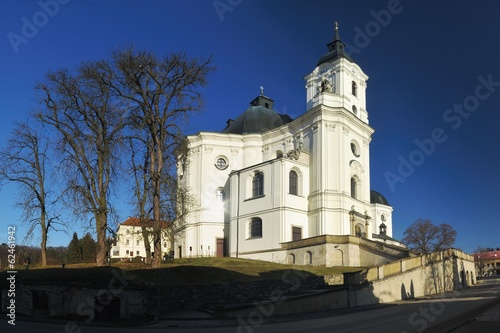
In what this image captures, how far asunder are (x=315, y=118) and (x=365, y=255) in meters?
15.7

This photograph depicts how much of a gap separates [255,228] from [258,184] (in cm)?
439

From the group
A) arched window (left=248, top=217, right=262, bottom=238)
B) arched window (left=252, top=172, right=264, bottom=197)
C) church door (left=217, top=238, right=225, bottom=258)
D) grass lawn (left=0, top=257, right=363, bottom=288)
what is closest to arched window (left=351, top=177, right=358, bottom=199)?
arched window (left=252, top=172, right=264, bottom=197)

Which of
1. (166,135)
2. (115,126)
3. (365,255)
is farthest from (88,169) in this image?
(365,255)

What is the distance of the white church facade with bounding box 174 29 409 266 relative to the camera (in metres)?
41.8

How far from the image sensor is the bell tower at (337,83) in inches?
1927

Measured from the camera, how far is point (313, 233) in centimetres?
4381

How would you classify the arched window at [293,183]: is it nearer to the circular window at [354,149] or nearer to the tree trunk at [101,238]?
the circular window at [354,149]

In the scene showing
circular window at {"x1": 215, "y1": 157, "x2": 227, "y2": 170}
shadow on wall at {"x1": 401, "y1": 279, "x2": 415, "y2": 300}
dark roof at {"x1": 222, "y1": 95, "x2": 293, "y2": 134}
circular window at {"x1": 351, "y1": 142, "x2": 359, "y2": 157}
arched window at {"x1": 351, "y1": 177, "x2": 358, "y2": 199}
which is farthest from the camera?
dark roof at {"x1": 222, "y1": 95, "x2": 293, "y2": 134}

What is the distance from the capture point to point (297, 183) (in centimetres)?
4562

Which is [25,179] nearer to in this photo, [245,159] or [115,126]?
[115,126]

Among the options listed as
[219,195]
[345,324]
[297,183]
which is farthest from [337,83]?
[345,324]

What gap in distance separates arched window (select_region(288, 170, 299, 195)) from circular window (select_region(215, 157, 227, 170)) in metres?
9.84

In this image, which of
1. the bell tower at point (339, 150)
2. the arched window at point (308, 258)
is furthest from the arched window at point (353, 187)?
the arched window at point (308, 258)

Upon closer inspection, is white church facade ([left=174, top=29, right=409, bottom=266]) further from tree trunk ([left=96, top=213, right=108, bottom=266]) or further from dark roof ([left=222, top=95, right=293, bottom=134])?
tree trunk ([left=96, top=213, right=108, bottom=266])
